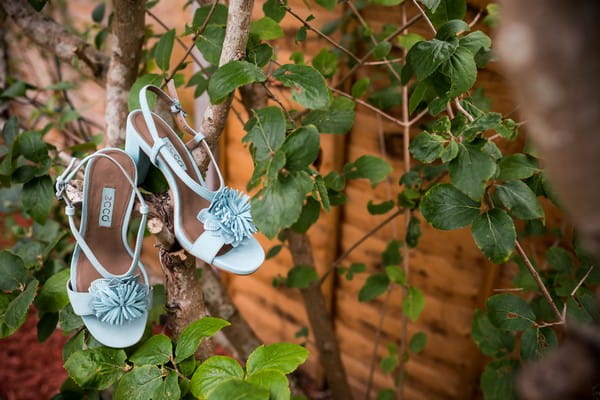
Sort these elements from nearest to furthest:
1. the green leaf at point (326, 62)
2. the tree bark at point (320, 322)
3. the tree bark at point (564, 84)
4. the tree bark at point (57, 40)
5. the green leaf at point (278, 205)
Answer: the tree bark at point (564, 84) → the green leaf at point (278, 205) → the green leaf at point (326, 62) → the tree bark at point (57, 40) → the tree bark at point (320, 322)

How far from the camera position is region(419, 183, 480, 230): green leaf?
843 millimetres

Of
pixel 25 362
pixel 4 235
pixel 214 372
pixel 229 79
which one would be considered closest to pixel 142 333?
pixel 214 372

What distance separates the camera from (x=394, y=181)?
1.65 m

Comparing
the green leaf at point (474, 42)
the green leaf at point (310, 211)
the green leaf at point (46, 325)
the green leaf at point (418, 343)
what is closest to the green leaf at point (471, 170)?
the green leaf at point (474, 42)

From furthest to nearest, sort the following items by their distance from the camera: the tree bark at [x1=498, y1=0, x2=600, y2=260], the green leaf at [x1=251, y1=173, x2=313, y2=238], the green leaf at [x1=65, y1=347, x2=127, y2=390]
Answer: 1. the green leaf at [x1=65, y1=347, x2=127, y2=390]
2. the green leaf at [x1=251, y1=173, x2=313, y2=238]
3. the tree bark at [x1=498, y1=0, x2=600, y2=260]

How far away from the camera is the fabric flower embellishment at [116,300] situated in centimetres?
94

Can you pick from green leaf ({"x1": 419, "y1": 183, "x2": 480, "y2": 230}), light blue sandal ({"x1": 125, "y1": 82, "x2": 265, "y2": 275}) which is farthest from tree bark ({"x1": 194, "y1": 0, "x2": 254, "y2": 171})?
green leaf ({"x1": 419, "y1": 183, "x2": 480, "y2": 230})

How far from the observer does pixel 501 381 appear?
1120 millimetres

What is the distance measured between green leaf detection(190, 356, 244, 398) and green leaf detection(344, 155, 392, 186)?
527 mm

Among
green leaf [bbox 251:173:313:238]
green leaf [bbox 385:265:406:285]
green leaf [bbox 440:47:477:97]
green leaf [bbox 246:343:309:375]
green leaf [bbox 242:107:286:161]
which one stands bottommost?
green leaf [bbox 385:265:406:285]

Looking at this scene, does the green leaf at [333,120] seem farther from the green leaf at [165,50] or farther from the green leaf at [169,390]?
the green leaf at [169,390]

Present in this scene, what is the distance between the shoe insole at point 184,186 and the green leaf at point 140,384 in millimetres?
221

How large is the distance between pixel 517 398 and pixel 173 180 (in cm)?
81

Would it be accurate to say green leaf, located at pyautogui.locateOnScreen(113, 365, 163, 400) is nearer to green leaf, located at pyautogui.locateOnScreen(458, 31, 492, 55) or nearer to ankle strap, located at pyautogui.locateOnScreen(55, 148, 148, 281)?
ankle strap, located at pyautogui.locateOnScreen(55, 148, 148, 281)
